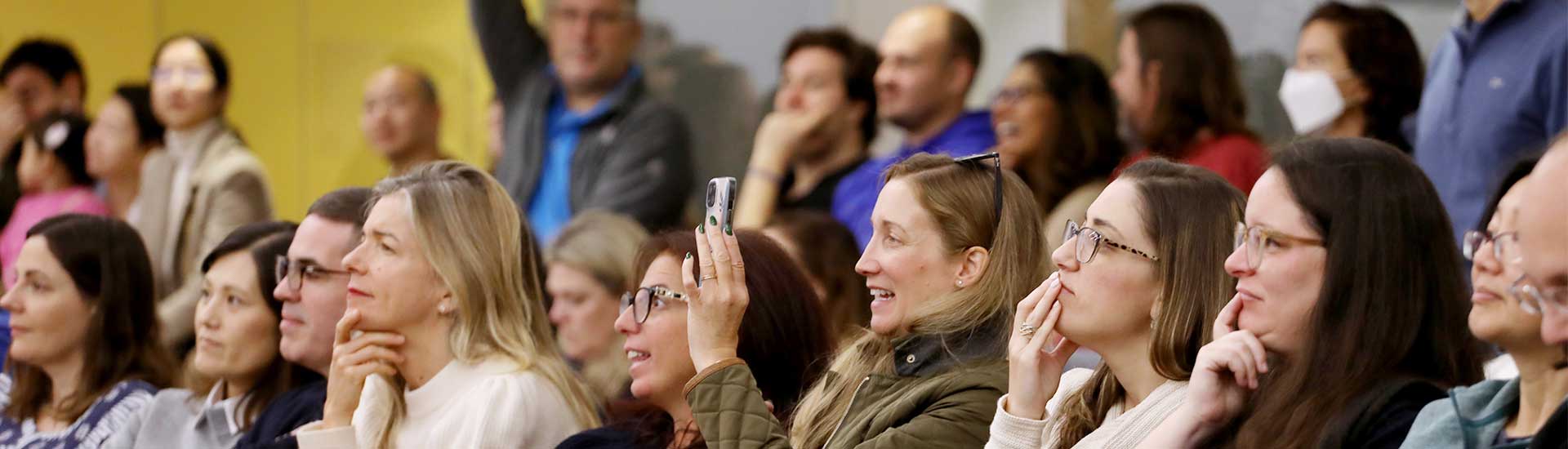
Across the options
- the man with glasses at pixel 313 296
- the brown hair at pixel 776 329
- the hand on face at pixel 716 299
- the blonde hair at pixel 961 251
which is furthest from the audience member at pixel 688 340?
the man with glasses at pixel 313 296

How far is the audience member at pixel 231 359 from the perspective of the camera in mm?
4676

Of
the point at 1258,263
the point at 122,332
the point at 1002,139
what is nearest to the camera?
the point at 1258,263

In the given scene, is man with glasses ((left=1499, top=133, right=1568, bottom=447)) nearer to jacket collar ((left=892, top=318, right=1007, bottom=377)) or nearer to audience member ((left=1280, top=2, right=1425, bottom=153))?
jacket collar ((left=892, top=318, right=1007, bottom=377))

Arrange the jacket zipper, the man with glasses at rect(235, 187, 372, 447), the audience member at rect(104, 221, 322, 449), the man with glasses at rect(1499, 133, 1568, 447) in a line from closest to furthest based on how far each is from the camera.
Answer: the man with glasses at rect(1499, 133, 1568, 447)
the jacket zipper
the man with glasses at rect(235, 187, 372, 447)
the audience member at rect(104, 221, 322, 449)

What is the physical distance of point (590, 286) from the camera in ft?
19.4

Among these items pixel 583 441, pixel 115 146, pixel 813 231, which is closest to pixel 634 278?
pixel 583 441

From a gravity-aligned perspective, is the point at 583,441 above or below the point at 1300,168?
below

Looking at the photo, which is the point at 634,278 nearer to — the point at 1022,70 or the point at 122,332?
the point at 122,332

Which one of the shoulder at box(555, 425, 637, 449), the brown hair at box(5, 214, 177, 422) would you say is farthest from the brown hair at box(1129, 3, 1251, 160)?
the brown hair at box(5, 214, 177, 422)

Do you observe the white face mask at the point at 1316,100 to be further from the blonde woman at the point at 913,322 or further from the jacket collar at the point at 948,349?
the jacket collar at the point at 948,349

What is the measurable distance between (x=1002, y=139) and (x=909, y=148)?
37cm

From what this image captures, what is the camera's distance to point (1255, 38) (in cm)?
665

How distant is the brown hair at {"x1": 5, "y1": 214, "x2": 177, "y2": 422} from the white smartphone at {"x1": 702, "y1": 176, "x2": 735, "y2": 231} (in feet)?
7.66

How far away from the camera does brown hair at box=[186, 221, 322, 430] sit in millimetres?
4699
